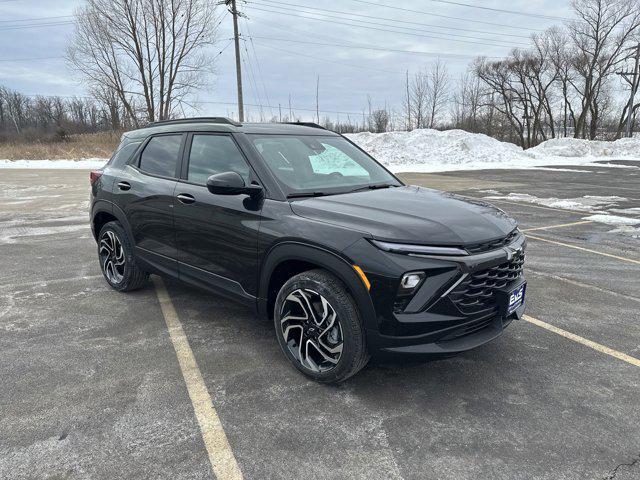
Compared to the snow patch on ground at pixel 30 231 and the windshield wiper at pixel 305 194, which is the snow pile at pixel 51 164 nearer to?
the snow patch on ground at pixel 30 231

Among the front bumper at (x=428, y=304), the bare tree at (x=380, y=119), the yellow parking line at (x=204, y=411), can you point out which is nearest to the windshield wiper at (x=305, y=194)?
the front bumper at (x=428, y=304)

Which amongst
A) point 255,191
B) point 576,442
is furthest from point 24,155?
point 576,442

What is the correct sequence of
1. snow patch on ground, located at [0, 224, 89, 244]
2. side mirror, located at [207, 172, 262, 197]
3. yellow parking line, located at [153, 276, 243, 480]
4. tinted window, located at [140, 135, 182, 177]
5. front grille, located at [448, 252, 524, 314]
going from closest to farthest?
1. yellow parking line, located at [153, 276, 243, 480]
2. front grille, located at [448, 252, 524, 314]
3. side mirror, located at [207, 172, 262, 197]
4. tinted window, located at [140, 135, 182, 177]
5. snow patch on ground, located at [0, 224, 89, 244]

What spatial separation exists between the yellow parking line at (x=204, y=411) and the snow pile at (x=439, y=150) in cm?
2479

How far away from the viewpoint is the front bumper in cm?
258

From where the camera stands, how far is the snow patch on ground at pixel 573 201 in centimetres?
1103

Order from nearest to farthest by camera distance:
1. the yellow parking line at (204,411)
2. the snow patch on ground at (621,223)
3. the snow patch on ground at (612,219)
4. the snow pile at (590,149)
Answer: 1. the yellow parking line at (204,411)
2. the snow patch on ground at (621,223)
3. the snow patch on ground at (612,219)
4. the snow pile at (590,149)

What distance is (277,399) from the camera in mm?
2900

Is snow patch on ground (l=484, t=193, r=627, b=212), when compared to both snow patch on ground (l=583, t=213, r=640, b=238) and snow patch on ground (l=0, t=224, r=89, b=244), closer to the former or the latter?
snow patch on ground (l=583, t=213, r=640, b=238)

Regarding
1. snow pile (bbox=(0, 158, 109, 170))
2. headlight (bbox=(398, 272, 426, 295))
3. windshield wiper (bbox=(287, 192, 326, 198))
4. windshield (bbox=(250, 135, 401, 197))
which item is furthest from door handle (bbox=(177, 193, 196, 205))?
snow pile (bbox=(0, 158, 109, 170))

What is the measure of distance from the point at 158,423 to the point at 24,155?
116 feet

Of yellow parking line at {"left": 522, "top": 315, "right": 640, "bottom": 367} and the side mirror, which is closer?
the side mirror

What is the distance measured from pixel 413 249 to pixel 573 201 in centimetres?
1128

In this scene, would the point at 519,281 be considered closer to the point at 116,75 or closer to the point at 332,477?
the point at 332,477
